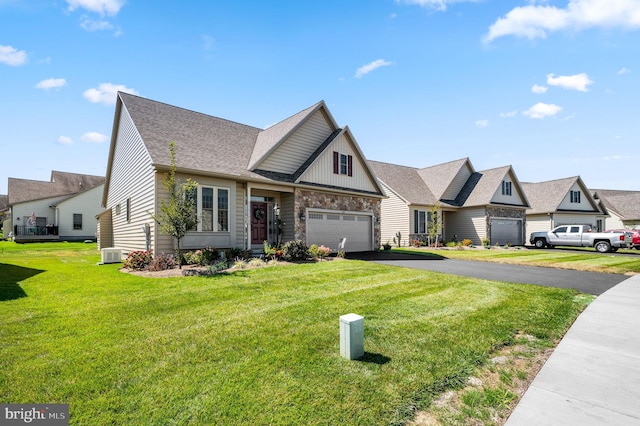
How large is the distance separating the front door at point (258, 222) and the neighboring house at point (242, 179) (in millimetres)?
49

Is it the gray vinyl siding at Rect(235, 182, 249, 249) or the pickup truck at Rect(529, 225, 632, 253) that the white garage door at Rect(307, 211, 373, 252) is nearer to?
the gray vinyl siding at Rect(235, 182, 249, 249)

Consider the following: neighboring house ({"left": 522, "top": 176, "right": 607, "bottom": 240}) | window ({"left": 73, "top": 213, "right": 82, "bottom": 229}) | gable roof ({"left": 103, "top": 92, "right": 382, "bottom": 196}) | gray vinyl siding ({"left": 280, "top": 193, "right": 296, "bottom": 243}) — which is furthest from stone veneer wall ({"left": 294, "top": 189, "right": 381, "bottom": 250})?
window ({"left": 73, "top": 213, "right": 82, "bottom": 229})

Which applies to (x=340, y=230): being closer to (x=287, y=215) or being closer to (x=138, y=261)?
(x=287, y=215)

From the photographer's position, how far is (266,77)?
13.6 metres

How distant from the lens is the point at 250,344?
14.8 feet

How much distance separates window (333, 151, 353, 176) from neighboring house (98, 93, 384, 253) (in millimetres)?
58

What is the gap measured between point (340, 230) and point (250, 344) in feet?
44.4

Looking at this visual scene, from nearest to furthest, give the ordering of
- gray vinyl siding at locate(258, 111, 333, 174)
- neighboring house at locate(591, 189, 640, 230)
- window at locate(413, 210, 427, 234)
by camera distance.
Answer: gray vinyl siding at locate(258, 111, 333, 174)
window at locate(413, 210, 427, 234)
neighboring house at locate(591, 189, 640, 230)

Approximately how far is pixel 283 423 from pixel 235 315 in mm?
3307

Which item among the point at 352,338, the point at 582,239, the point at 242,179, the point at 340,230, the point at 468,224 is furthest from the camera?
the point at 468,224

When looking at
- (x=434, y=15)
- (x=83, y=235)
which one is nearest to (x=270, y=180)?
(x=434, y=15)

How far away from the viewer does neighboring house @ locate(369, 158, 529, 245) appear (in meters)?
25.0

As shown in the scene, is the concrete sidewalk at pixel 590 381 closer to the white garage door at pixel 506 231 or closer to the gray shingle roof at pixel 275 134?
the gray shingle roof at pixel 275 134

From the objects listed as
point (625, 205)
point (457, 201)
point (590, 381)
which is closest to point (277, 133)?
point (590, 381)
